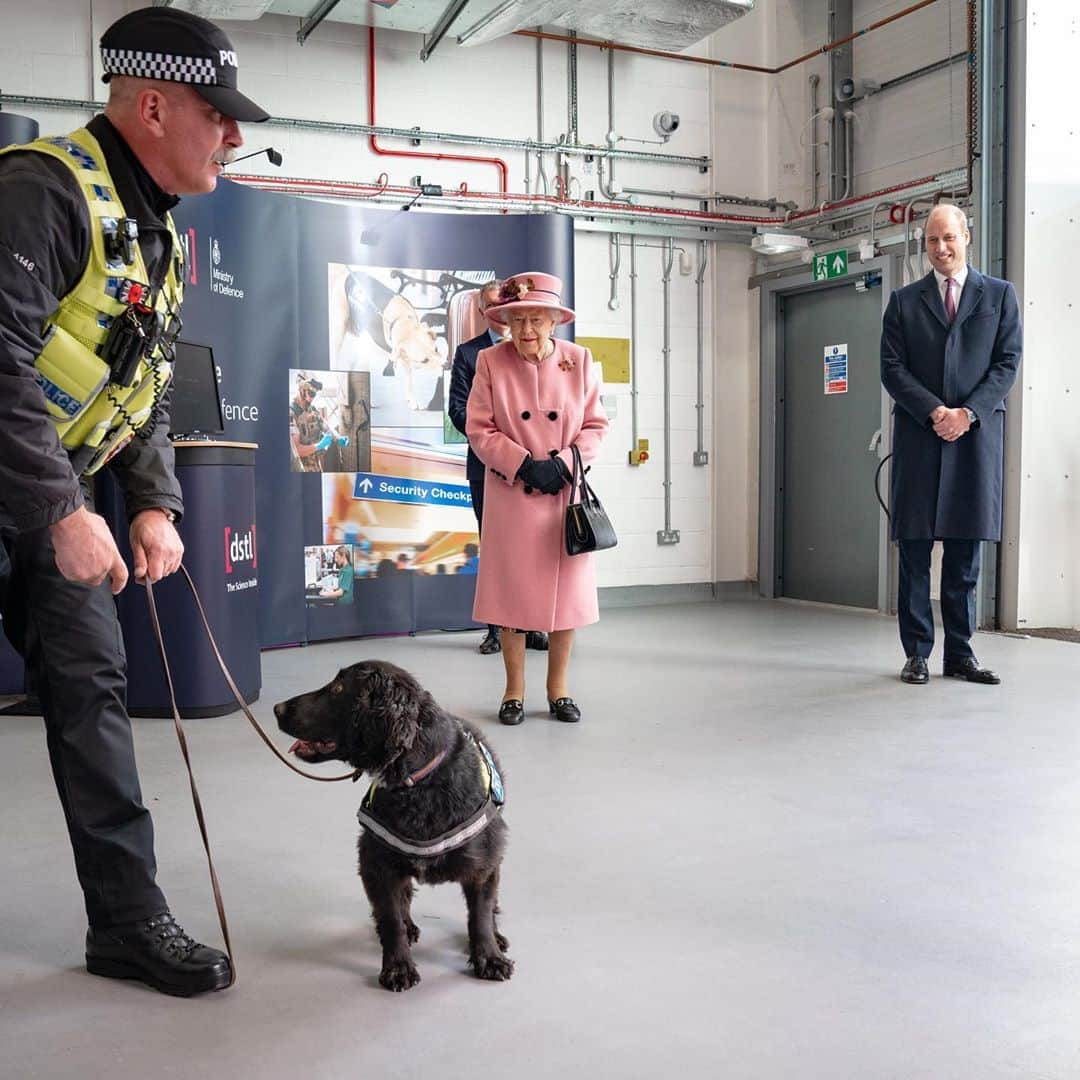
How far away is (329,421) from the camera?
236 inches

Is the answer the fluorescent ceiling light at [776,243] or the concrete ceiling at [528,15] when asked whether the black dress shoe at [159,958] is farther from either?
the fluorescent ceiling light at [776,243]

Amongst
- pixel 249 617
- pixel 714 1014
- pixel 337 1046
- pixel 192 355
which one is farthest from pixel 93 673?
pixel 192 355

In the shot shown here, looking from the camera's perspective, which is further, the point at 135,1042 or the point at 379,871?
the point at 379,871

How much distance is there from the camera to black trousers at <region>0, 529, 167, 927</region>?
1.85 metres

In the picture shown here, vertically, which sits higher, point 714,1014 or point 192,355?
point 192,355


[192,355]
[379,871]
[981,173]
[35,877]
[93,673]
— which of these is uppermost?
[981,173]

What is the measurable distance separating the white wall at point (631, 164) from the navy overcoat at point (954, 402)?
10.3 ft

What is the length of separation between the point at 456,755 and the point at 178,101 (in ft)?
3.73

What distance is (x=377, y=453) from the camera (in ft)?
20.2

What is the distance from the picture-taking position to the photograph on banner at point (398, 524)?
19.8ft

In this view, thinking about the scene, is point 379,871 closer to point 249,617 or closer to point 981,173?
point 249,617

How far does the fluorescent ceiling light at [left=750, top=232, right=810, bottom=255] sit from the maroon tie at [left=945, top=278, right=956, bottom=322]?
2678 mm

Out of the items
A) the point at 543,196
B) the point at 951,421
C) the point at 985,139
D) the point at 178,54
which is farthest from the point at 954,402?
the point at 178,54

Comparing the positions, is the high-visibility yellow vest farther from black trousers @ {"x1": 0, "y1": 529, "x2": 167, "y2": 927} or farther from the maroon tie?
the maroon tie
